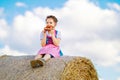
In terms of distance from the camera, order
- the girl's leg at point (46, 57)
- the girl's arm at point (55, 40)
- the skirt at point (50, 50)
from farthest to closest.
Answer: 1. the girl's arm at point (55, 40)
2. the skirt at point (50, 50)
3. the girl's leg at point (46, 57)

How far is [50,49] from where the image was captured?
6.61 m

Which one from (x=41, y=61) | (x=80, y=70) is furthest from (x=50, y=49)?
(x=80, y=70)

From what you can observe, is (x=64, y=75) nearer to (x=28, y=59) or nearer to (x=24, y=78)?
(x=24, y=78)

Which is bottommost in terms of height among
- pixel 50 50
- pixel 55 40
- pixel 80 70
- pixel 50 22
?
pixel 80 70

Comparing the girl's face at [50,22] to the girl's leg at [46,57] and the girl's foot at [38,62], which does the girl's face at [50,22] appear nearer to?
the girl's leg at [46,57]

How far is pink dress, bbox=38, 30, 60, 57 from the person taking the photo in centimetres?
657

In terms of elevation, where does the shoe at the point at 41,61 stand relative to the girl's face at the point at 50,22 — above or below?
below

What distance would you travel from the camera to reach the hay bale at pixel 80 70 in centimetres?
618

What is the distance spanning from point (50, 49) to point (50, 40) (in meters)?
0.22

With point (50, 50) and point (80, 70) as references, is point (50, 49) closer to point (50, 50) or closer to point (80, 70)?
point (50, 50)

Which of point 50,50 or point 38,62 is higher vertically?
point 50,50

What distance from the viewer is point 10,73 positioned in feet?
21.4

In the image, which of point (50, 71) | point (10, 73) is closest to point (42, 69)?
point (50, 71)

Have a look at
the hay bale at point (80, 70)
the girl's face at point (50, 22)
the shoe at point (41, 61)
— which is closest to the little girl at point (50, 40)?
the girl's face at point (50, 22)
